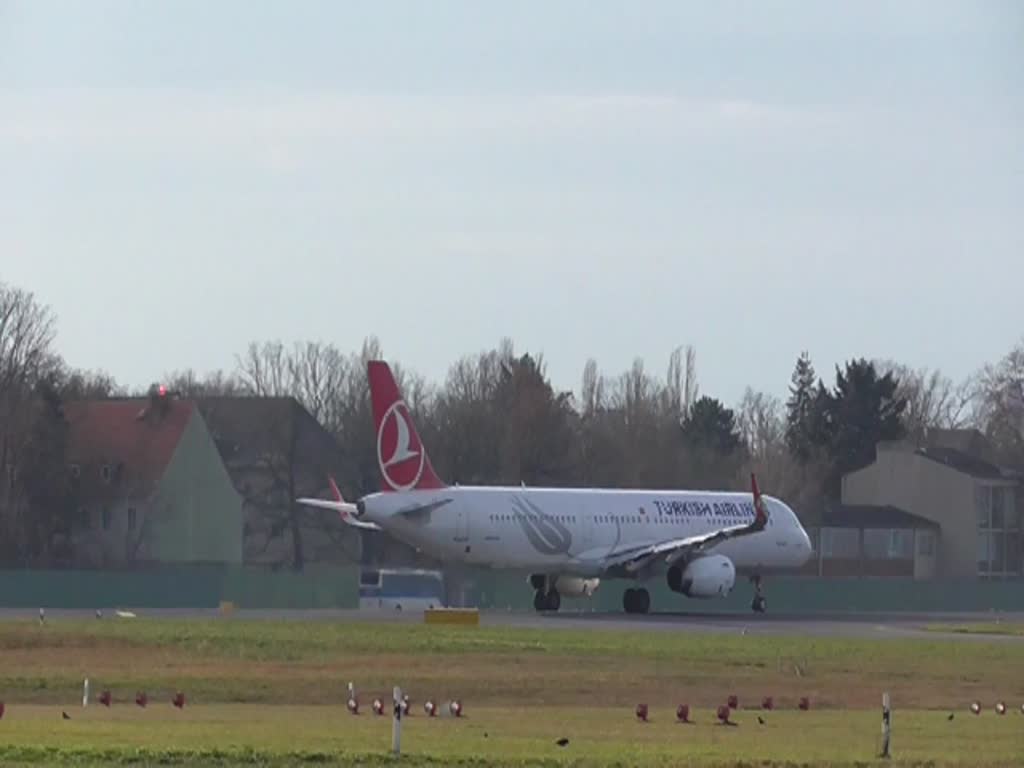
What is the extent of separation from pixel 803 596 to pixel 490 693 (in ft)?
145

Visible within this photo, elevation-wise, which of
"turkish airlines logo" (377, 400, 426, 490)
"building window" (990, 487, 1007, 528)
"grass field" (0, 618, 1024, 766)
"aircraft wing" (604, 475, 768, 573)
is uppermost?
"building window" (990, 487, 1007, 528)

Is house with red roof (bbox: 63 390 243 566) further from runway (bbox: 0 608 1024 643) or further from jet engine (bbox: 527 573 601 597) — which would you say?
jet engine (bbox: 527 573 601 597)

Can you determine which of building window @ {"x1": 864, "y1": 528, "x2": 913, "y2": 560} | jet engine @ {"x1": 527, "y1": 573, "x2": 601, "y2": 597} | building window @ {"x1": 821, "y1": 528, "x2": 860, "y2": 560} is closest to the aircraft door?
jet engine @ {"x1": 527, "y1": 573, "x2": 601, "y2": 597}

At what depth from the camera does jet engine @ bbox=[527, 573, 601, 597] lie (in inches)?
2628

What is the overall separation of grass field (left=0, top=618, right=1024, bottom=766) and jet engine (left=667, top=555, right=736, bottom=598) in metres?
10.8

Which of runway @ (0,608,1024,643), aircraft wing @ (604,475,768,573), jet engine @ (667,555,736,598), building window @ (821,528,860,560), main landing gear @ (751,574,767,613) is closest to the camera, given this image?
runway @ (0,608,1024,643)

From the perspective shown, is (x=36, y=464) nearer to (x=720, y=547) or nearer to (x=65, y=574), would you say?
(x=65, y=574)

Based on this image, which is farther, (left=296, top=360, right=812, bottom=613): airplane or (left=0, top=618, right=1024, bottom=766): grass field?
(left=296, top=360, right=812, bottom=613): airplane

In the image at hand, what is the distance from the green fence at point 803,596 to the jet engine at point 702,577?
797cm

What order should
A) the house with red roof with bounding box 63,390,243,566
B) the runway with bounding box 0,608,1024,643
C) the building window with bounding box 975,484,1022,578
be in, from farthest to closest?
the building window with bounding box 975,484,1022,578 < the house with red roof with bounding box 63,390,243,566 < the runway with bounding box 0,608,1024,643

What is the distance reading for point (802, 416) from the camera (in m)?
129

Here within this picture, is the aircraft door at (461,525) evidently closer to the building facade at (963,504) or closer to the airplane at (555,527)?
the airplane at (555,527)

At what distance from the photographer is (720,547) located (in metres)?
67.8

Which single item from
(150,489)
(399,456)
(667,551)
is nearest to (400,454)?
(399,456)
